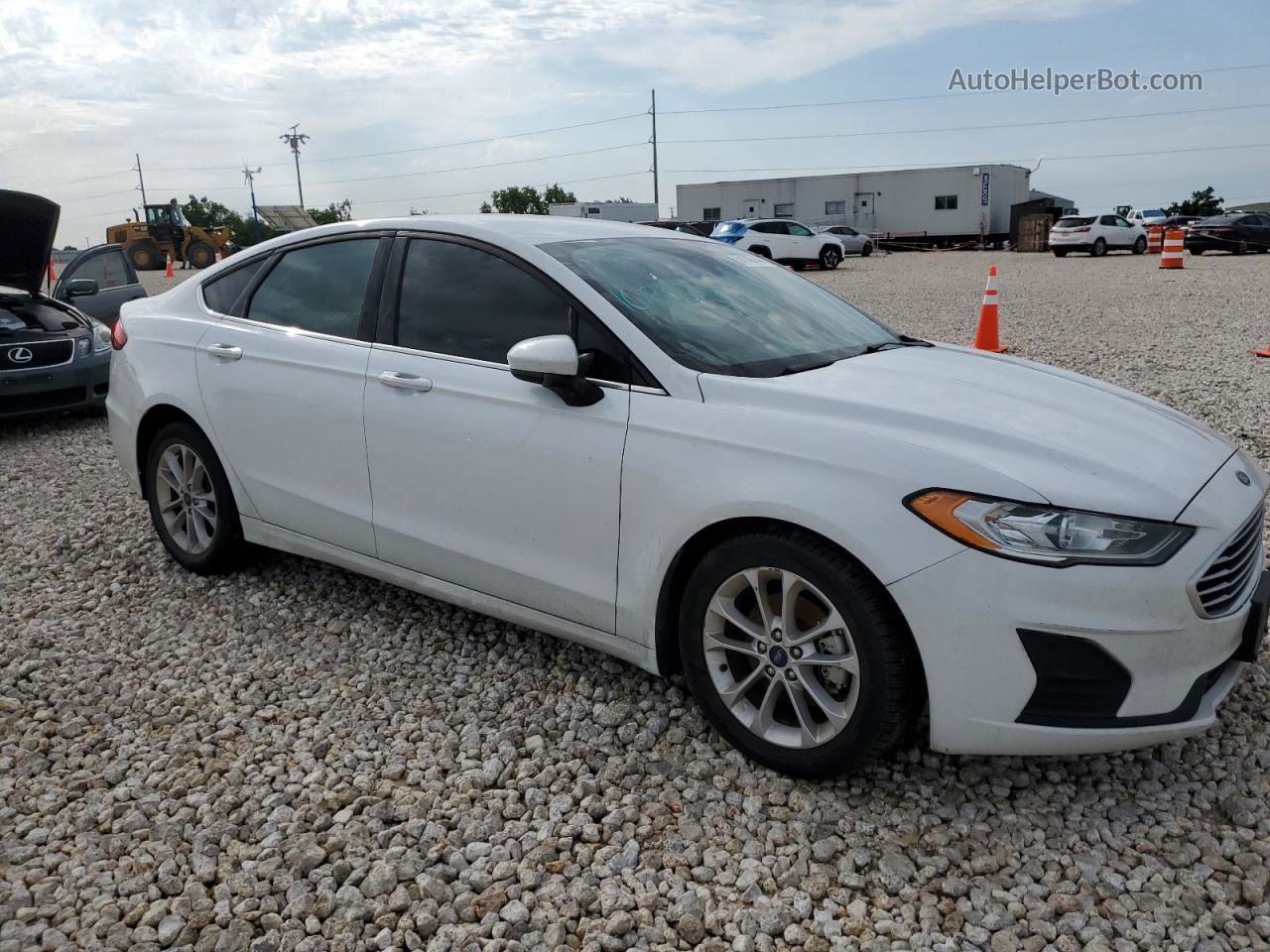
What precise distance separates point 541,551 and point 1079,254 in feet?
113

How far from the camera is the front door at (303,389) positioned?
3.55 m

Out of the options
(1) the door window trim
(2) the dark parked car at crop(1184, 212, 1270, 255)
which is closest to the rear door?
(1) the door window trim

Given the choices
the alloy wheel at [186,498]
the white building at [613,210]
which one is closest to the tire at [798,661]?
the alloy wheel at [186,498]

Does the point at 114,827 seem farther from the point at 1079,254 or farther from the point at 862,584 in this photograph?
the point at 1079,254

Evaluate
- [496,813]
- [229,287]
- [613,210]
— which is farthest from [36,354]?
[613,210]

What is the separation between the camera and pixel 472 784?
9.25ft

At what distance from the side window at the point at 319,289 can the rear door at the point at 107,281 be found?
668 centimetres

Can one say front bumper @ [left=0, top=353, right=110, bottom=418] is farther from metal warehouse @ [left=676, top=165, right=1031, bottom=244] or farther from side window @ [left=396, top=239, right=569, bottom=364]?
metal warehouse @ [left=676, top=165, right=1031, bottom=244]

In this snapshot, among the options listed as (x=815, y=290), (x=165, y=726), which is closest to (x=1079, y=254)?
(x=815, y=290)

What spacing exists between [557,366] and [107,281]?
9.04 m

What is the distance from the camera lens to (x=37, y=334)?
7.70 metres

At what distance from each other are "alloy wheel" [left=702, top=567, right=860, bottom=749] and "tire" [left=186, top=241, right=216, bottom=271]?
37.7m

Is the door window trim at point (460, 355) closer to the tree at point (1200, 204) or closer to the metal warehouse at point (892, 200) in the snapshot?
the metal warehouse at point (892, 200)

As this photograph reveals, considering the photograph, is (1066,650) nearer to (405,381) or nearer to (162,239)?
(405,381)
